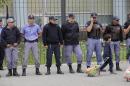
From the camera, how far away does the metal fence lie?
2147cm

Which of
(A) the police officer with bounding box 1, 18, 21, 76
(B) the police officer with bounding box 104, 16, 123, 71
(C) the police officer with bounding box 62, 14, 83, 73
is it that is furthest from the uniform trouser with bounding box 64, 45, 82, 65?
(A) the police officer with bounding box 1, 18, 21, 76

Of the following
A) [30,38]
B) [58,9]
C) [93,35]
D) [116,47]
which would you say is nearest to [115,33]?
[116,47]

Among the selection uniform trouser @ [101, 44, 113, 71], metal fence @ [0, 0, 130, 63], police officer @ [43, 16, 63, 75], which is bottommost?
uniform trouser @ [101, 44, 113, 71]

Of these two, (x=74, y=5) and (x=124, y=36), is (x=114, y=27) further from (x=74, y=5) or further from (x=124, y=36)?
(x=74, y=5)

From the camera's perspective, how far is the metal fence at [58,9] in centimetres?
2147

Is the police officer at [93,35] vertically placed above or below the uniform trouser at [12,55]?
above

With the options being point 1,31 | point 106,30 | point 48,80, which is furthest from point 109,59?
point 1,31

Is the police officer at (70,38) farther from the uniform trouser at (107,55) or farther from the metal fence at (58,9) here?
the metal fence at (58,9)

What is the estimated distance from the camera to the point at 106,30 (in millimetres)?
17312

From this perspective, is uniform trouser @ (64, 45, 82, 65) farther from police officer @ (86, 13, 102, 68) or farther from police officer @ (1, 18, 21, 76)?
police officer @ (1, 18, 21, 76)

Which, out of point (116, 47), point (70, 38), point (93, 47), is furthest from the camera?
point (116, 47)

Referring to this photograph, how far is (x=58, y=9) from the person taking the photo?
23469 millimetres

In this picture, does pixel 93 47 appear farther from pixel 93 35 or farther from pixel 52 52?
pixel 52 52

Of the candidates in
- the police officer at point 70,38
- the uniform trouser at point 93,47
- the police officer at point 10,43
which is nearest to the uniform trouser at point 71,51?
the police officer at point 70,38
